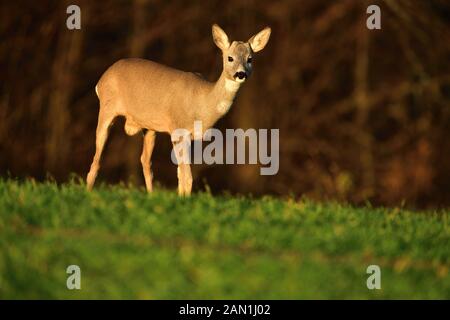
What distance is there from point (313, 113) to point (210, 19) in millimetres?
3365

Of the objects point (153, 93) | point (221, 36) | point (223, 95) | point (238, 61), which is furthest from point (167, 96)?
point (221, 36)

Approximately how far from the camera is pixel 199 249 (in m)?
8.48

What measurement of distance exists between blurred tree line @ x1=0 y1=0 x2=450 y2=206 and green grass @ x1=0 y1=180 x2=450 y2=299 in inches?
478

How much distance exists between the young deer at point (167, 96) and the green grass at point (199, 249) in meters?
1.30

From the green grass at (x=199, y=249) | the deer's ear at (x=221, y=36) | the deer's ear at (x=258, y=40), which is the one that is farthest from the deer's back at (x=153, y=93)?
the green grass at (x=199, y=249)

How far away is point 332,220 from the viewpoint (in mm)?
10320

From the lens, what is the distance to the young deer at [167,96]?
456 inches

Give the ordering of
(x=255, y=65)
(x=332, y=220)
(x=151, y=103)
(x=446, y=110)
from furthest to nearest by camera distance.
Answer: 1. (x=255, y=65)
2. (x=446, y=110)
3. (x=151, y=103)
4. (x=332, y=220)

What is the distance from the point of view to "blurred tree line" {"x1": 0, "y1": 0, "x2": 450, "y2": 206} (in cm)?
2291

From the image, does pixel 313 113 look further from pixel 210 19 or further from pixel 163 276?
pixel 163 276

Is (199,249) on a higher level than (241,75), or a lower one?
lower

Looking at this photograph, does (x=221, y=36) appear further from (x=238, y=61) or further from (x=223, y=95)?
(x=223, y=95)

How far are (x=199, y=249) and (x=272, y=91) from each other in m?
15.8
